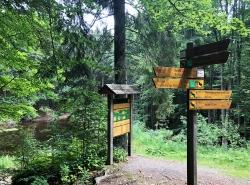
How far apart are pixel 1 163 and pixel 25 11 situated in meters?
8.99

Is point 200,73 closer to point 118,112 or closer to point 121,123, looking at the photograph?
point 118,112

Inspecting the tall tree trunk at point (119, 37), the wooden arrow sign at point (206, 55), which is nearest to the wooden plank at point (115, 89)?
the tall tree trunk at point (119, 37)

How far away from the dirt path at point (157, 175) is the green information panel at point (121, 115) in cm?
130

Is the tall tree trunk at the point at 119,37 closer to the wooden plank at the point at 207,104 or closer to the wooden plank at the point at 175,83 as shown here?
the wooden plank at the point at 175,83

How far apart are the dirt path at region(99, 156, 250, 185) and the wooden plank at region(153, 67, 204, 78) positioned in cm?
279

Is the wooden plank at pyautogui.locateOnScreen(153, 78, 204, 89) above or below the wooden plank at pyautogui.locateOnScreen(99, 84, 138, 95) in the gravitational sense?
above

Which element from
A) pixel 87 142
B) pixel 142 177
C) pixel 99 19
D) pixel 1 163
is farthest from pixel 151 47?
pixel 1 163

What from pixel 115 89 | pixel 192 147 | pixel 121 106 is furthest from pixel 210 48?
pixel 121 106

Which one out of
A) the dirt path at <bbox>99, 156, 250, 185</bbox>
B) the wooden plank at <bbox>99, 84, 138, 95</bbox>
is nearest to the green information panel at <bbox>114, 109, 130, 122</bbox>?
the wooden plank at <bbox>99, 84, 138, 95</bbox>

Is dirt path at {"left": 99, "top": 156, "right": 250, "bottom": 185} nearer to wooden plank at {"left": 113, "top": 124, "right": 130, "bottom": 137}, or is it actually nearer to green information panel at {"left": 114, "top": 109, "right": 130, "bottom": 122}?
wooden plank at {"left": 113, "top": 124, "right": 130, "bottom": 137}

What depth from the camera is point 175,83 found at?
5570 mm

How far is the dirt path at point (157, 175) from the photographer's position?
24.4 feet

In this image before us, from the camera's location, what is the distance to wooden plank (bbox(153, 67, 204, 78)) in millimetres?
5438

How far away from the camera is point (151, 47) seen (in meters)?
11.0
